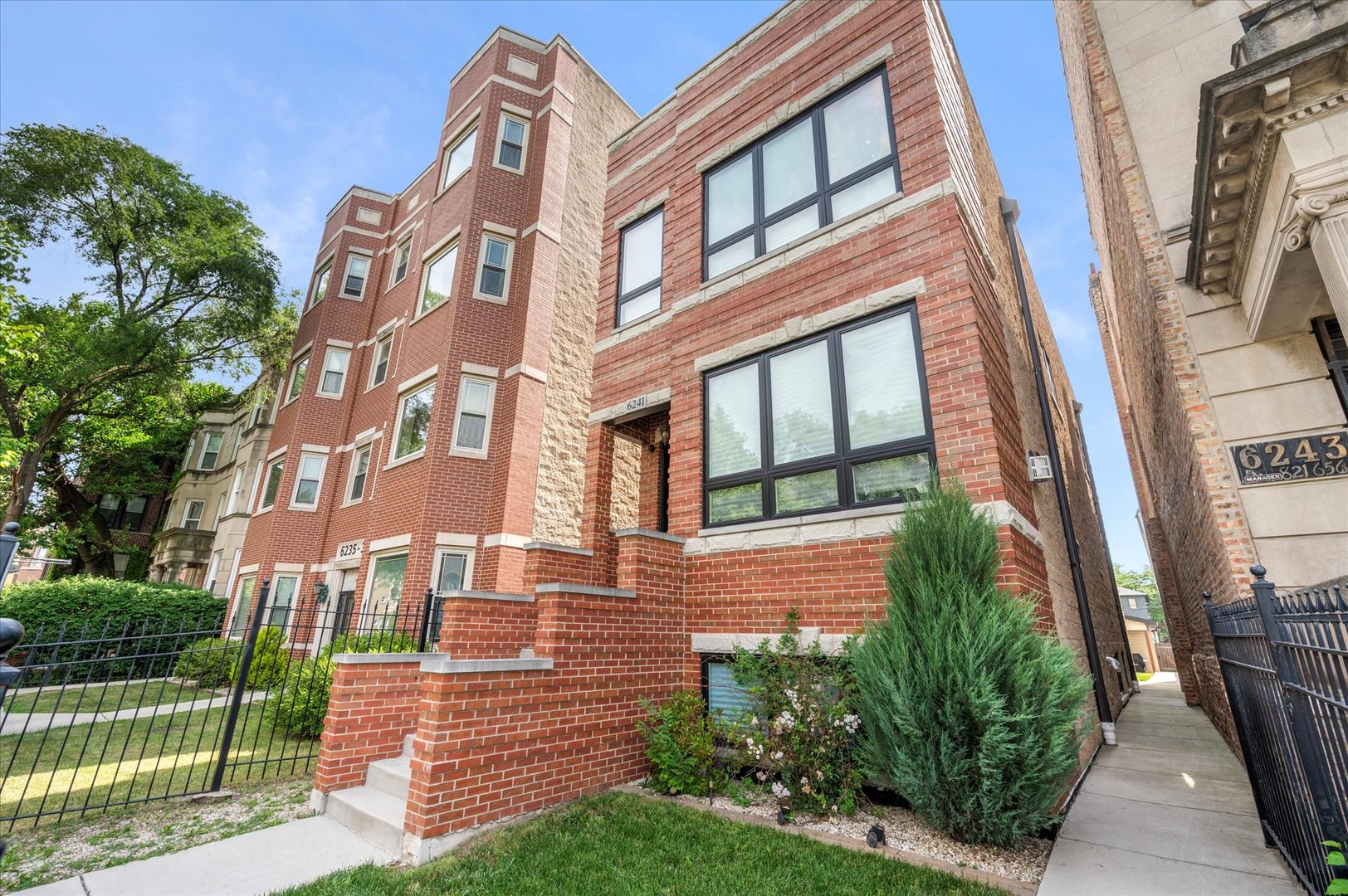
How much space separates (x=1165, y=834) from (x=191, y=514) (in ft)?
104

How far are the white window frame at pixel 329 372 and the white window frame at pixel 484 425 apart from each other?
682cm

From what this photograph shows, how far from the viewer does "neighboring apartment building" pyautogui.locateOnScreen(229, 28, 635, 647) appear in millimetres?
11977

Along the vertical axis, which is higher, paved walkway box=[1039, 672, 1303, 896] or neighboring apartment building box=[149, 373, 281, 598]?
neighboring apartment building box=[149, 373, 281, 598]

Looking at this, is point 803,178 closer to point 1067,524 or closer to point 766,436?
point 766,436

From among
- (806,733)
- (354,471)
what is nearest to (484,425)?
(354,471)

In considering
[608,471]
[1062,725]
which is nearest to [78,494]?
[608,471]

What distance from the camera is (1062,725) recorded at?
390cm

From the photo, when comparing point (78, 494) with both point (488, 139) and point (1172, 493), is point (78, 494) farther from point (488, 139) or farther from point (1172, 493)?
point (1172, 493)

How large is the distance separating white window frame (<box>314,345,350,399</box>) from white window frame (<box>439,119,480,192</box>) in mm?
6008

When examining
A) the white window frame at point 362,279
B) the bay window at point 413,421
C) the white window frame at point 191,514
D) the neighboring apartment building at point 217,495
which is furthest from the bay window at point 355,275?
the white window frame at point 191,514

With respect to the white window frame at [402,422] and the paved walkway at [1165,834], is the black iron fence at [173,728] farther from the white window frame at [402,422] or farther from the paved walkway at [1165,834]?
the paved walkway at [1165,834]

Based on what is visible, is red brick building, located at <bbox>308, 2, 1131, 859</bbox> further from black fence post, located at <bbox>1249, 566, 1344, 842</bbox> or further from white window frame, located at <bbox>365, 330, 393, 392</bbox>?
white window frame, located at <bbox>365, 330, 393, 392</bbox>

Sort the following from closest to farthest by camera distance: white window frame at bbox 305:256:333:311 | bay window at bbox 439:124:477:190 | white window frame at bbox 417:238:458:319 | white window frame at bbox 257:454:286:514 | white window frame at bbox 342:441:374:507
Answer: white window frame at bbox 417:238:458:319
white window frame at bbox 342:441:374:507
bay window at bbox 439:124:477:190
white window frame at bbox 257:454:286:514
white window frame at bbox 305:256:333:311

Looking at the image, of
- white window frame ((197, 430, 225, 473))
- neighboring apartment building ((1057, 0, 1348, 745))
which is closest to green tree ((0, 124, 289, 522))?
white window frame ((197, 430, 225, 473))
